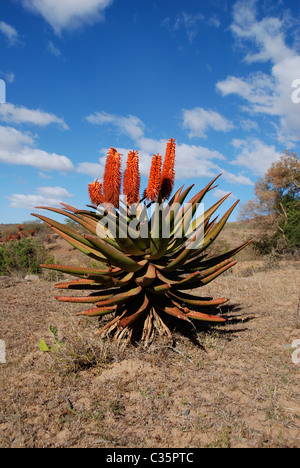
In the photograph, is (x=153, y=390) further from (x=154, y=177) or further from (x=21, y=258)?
(x=21, y=258)

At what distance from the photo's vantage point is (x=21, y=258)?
35.1ft

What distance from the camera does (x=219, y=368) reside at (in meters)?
3.21

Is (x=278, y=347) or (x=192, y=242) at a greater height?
(x=192, y=242)

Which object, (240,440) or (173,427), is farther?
(173,427)

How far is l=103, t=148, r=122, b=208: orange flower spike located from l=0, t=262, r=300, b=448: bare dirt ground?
1.44m

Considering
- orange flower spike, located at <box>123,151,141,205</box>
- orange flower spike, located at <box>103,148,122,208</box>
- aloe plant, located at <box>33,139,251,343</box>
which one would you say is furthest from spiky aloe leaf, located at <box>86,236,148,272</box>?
orange flower spike, located at <box>123,151,141,205</box>

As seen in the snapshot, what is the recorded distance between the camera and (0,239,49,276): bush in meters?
10.2

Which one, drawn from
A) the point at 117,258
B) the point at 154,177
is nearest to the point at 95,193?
the point at 154,177

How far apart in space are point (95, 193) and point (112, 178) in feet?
0.97

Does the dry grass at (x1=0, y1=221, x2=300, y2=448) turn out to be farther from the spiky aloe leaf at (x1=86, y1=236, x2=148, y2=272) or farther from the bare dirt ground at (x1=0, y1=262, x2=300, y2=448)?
the spiky aloe leaf at (x1=86, y1=236, x2=148, y2=272)

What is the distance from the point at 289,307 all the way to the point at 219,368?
2.58 m

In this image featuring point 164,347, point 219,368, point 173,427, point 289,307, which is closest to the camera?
point 173,427
